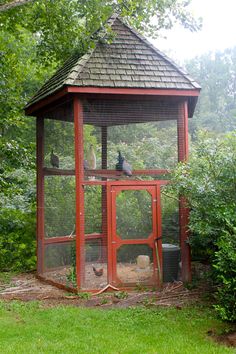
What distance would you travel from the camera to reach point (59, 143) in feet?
25.2

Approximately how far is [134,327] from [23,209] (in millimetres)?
5693

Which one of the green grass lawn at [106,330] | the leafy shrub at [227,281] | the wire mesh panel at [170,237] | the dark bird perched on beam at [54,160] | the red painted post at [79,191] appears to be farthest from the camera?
the dark bird perched on beam at [54,160]

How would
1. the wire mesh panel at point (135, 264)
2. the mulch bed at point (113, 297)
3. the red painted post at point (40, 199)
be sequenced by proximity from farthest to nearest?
the red painted post at point (40, 199)
the wire mesh panel at point (135, 264)
the mulch bed at point (113, 297)

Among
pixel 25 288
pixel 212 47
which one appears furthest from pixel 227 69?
pixel 25 288

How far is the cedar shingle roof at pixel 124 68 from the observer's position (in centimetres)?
712

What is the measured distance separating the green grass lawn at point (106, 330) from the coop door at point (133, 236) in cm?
112

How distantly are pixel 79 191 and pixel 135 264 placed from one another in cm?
143

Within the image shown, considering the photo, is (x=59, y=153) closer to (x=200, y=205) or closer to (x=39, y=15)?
(x=200, y=205)

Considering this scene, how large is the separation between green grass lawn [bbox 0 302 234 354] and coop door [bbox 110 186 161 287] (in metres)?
1.12

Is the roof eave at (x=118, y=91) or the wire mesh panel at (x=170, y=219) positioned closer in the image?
the roof eave at (x=118, y=91)

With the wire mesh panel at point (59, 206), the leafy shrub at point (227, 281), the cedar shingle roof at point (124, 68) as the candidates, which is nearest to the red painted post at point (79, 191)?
the wire mesh panel at point (59, 206)

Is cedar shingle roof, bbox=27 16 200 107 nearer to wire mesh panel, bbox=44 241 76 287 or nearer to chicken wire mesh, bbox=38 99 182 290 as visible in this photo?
chicken wire mesh, bbox=38 99 182 290

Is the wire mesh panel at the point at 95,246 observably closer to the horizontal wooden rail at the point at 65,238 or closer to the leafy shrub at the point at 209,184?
the horizontal wooden rail at the point at 65,238

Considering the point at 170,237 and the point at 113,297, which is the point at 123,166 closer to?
the point at 170,237
